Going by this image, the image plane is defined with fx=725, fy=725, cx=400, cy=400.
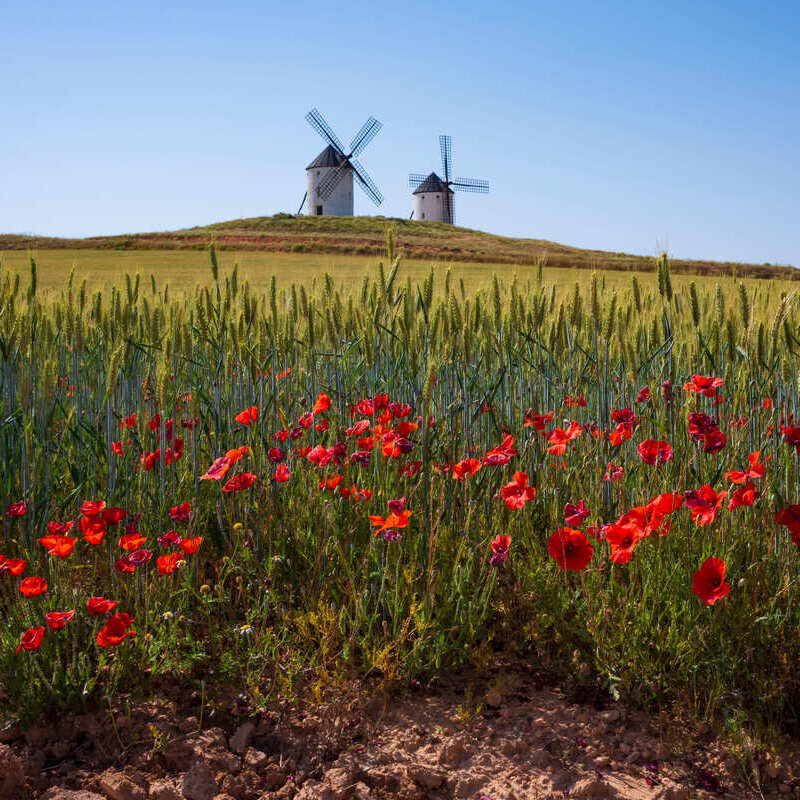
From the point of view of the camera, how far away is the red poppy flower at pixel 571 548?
1383 mm

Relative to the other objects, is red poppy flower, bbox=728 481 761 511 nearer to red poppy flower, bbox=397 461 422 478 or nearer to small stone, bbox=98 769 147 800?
red poppy flower, bbox=397 461 422 478

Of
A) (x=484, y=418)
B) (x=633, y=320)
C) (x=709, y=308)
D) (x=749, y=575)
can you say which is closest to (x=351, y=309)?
(x=484, y=418)

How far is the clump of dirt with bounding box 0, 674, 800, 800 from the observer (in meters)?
1.30

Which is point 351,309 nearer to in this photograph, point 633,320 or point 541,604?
point 633,320

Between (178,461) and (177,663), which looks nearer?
(177,663)

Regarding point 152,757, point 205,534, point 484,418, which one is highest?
point 484,418

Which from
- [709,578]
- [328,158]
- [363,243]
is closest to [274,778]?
[709,578]

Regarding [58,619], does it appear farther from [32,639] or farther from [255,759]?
[255,759]

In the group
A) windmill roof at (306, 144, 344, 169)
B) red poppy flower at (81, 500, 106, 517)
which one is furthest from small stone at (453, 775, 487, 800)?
windmill roof at (306, 144, 344, 169)

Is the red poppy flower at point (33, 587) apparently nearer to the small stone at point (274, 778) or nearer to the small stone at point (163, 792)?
the small stone at point (163, 792)

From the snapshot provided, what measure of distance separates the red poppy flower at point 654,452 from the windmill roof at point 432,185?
4886 cm

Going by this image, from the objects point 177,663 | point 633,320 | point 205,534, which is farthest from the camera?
point 633,320

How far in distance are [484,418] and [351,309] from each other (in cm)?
77

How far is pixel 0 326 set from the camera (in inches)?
89.5
